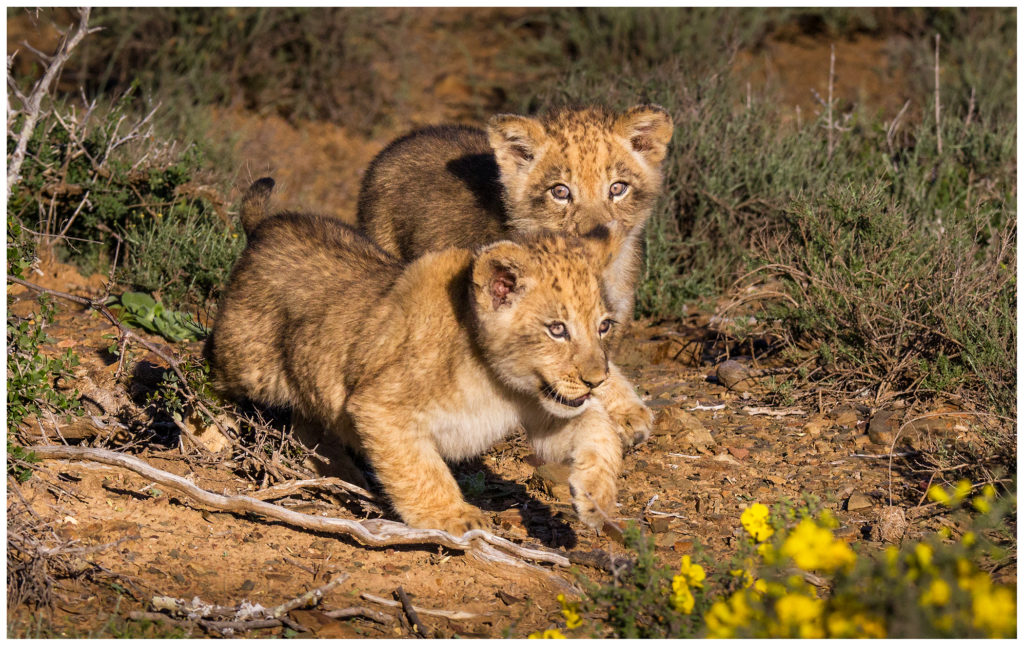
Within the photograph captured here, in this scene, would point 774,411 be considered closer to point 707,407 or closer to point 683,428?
point 707,407

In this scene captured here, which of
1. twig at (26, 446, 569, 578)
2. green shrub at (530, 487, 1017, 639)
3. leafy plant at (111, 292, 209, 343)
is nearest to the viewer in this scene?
green shrub at (530, 487, 1017, 639)

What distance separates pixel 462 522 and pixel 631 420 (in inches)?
53.9

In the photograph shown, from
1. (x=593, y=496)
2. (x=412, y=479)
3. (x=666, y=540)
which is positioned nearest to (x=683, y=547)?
(x=666, y=540)

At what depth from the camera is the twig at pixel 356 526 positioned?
4.38 meters

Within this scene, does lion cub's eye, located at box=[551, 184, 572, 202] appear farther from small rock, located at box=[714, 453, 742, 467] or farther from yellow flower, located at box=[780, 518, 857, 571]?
yellow flower, located at box=[780, 518, 857, 571]

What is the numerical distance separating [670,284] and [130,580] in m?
4.57

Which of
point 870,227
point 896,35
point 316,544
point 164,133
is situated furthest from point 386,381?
point 896,35

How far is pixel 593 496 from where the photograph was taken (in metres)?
4.35

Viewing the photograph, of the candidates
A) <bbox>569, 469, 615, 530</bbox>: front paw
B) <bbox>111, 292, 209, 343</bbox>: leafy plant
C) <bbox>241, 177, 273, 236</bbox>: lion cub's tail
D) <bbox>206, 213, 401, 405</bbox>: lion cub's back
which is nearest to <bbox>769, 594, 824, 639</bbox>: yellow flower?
<bbox>569, 469, 615, 530</bbox>: front paw

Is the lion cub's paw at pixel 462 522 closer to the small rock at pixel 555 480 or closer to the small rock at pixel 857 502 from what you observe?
the small rock at pixel 555 480

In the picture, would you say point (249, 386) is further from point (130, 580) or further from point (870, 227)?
point (870, 227)

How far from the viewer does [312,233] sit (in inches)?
213

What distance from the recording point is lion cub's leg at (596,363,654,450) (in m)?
5.46

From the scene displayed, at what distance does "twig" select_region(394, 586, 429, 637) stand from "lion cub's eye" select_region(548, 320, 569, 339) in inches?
45.9
